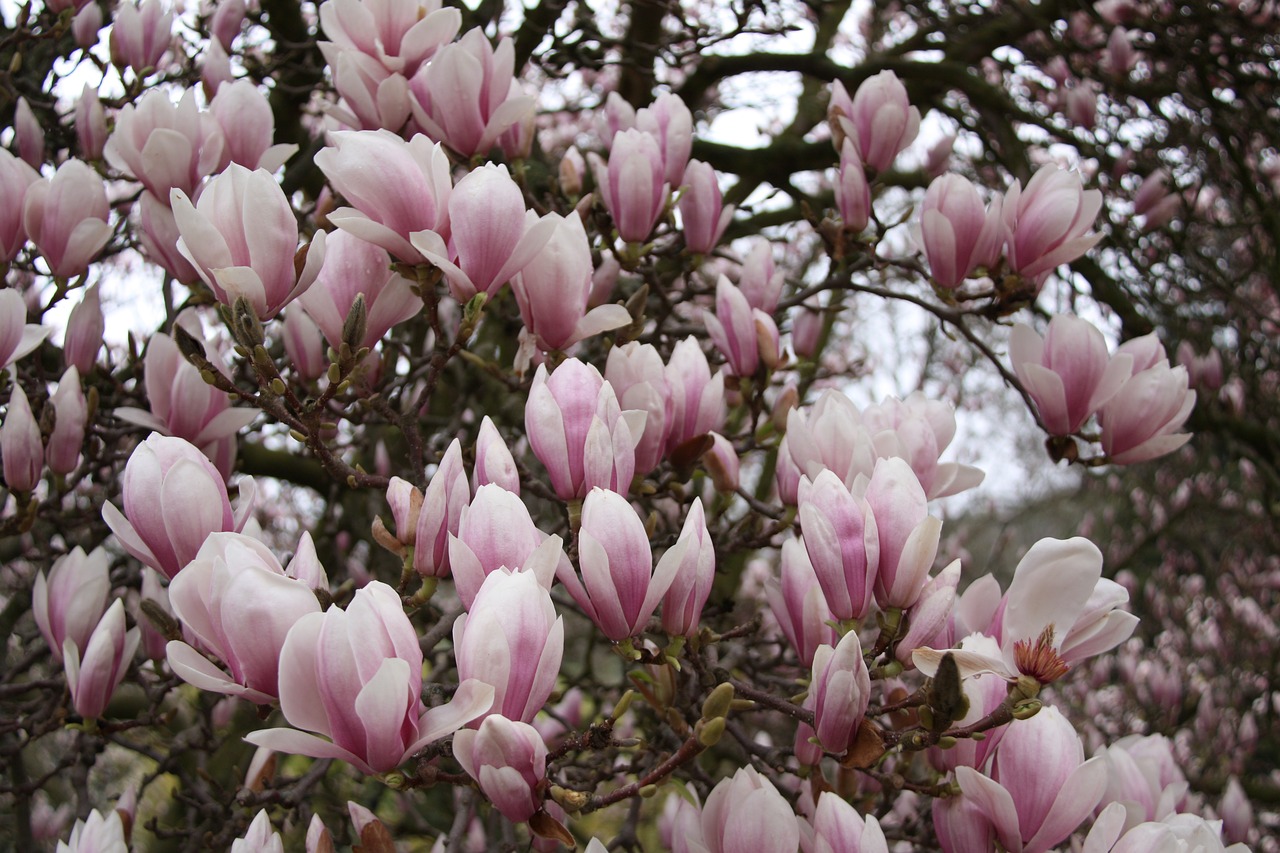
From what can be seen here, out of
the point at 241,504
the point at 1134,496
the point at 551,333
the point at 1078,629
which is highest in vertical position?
the point at 551,333

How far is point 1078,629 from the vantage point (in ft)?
3.01

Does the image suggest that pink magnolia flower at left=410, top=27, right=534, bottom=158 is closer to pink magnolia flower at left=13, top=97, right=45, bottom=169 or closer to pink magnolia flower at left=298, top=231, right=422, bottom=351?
pink magnolia flower at left=298, top=231, right=422, bottom=351

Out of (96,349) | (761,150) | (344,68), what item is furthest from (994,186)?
(96,349)

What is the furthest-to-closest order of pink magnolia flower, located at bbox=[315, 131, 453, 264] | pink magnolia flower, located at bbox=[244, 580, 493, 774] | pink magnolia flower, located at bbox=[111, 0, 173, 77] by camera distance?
pink magnolia flower, located at bbox=[111, 0, 173, 77], pink magnolia flower, located at bbox=[315, 131, 453, 264], pink magnolia flower, located at bbox=[244, 580, 493, 774]

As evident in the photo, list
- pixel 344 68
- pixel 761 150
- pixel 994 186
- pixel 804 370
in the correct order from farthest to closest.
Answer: pixel 994 186, pixel 761 150, pixel 804 370, pixel 344 68

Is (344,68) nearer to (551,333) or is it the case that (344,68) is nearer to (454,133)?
Result: (454,133)

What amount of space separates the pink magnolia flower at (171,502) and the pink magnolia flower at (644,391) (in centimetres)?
45

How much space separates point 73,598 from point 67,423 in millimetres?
265

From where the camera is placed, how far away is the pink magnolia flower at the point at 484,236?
926mm

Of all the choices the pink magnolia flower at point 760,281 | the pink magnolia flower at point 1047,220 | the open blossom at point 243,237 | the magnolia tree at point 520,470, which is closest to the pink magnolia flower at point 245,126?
the magnolia tree at point 520,470

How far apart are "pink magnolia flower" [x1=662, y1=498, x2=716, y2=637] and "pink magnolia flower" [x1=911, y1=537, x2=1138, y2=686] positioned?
0.71ft

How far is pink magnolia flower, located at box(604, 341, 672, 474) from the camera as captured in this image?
1.09 metres

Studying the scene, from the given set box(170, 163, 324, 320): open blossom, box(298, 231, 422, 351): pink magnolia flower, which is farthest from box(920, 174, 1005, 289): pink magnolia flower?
box(170, 163, 324, 320): open blossom

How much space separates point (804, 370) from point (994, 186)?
1.68m
